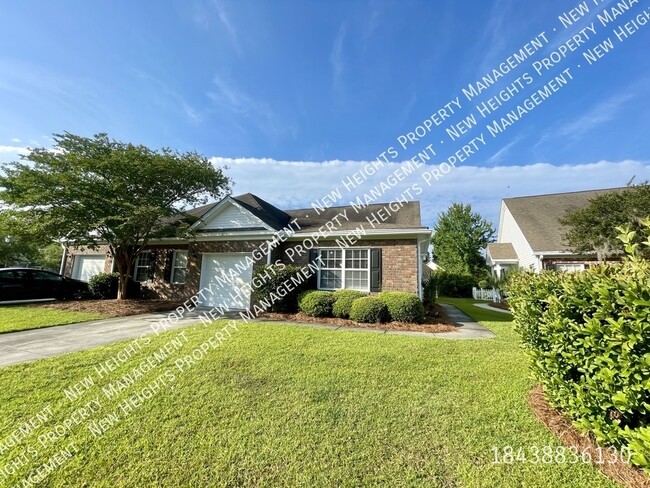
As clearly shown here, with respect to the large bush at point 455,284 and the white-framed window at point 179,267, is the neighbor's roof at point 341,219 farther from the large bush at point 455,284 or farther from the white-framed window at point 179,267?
the large bush at point 455,284

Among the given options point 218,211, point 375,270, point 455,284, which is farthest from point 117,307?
point 455,284

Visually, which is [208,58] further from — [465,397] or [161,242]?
[465,397]

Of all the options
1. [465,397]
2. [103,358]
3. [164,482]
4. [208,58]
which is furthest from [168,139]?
[465,397]

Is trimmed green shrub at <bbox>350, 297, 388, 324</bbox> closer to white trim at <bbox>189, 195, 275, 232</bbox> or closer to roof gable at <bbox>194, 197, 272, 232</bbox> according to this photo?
white trim at <bbox>189, 195, 275, 232</bbox>

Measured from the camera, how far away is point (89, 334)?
22.0ft

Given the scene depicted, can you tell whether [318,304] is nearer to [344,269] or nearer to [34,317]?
[344,269]

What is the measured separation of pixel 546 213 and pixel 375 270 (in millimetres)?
16388

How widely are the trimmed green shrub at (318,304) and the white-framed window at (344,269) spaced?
123 centimetres

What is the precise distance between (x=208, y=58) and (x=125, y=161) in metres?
4.83

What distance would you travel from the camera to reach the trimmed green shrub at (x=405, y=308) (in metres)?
8.39

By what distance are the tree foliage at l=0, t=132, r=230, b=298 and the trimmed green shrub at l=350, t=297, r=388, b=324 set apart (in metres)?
7.98

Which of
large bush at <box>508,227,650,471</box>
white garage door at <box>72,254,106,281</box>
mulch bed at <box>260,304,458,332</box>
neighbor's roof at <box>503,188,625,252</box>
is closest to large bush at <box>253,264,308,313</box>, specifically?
mulch bed at <box>260,304,458,332</box>

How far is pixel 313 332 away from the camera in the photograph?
275 inches

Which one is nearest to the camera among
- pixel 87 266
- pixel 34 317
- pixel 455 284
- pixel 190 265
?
pixel 34 317
